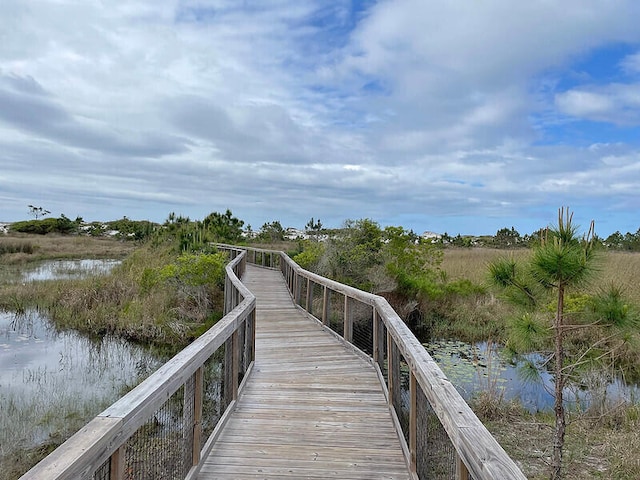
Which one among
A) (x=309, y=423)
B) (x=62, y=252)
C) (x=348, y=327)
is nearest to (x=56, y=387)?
(x=348, y=327)

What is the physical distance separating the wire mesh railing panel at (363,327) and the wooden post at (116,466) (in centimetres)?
488

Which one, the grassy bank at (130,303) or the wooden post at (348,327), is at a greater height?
the wooden post at (348,327)

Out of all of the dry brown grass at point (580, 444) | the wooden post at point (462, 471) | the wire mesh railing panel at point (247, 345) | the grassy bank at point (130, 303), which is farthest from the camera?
the grassy bank at point (130, 303)

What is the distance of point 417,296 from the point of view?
45.0 feet

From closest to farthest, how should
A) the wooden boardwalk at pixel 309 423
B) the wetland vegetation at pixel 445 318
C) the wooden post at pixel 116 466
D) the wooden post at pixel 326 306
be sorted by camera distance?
the wooden post at pixel 116 466 → the wooden boardwalk at pixel 309 423 → the wetland vegetation at pixel 445 318 → the wooden post at pixel 326 306

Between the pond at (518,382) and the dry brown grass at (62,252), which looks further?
the dry brown grass at (62,252)

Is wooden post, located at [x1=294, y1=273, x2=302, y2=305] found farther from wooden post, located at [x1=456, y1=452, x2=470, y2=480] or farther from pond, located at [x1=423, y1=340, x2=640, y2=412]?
wooden post, located at [x1=456, y1=452, x2=470, y2=480]

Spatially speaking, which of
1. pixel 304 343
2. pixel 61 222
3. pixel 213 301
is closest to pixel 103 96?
pixel 213 301

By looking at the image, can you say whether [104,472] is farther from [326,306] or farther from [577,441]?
[577,441]

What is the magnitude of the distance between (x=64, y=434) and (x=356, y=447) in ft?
16.7

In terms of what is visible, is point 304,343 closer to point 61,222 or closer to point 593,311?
point 593,311

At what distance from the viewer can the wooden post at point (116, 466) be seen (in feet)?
5.69

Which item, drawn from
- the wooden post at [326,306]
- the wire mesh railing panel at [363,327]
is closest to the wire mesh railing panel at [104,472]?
the wire mesh railing panel at [363,327]

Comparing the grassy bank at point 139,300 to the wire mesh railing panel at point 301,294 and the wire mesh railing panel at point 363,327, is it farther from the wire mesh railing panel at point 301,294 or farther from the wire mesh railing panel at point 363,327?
the wire mesh railing panel at point 363,327
